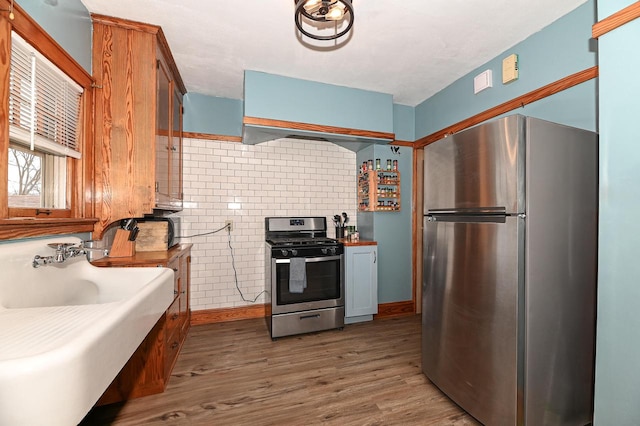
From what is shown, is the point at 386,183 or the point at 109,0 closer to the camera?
the point at 109,0

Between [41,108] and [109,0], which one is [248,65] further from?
[41,108]

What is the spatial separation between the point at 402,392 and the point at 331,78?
283cm

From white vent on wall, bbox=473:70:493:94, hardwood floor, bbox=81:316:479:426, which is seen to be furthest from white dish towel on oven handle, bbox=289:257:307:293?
white vent on wall, bbox=473:70:493:94

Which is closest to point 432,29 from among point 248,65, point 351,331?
point 248,65

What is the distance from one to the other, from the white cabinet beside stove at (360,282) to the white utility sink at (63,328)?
2046 mm

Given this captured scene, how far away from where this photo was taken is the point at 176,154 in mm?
2746

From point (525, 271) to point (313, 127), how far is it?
2.15 metres

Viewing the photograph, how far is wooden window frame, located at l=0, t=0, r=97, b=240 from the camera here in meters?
1.18

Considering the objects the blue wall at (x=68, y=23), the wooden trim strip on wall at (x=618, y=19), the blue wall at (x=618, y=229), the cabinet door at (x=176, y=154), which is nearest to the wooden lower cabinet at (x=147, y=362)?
the cabinet door at (x=176, y=154)

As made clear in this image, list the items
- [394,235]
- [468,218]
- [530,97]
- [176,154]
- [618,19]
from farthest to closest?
[394,235]
[176,154]
[530,97]
[468,218]
[618,19]

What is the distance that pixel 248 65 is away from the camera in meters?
2.58

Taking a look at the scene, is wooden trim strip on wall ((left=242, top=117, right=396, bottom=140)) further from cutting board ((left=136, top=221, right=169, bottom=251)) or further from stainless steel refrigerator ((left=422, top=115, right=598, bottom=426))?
stainless steel refrigerator ((left=422, top=115, right=598, bottom=426))

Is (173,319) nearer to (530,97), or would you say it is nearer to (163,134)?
(163,134)

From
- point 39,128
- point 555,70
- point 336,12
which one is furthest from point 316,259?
point 555,70
